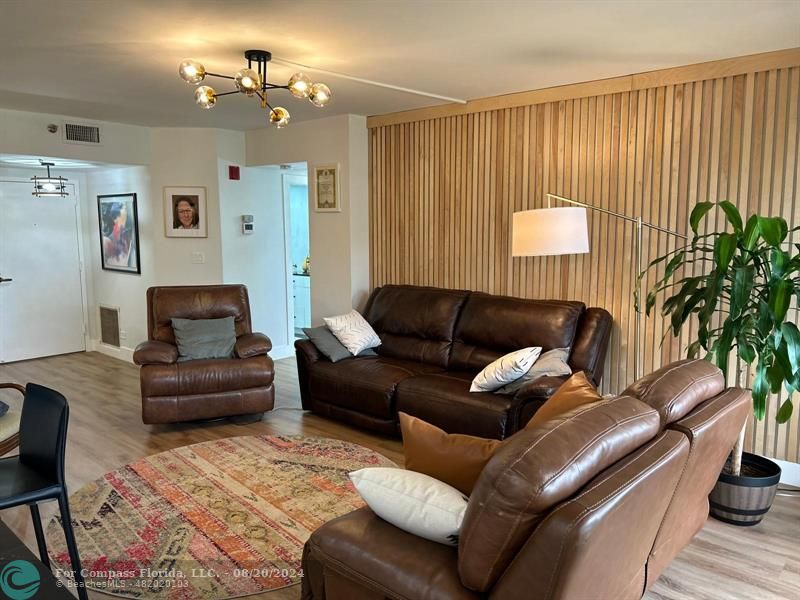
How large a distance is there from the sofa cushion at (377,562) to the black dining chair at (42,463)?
1022 millimetres

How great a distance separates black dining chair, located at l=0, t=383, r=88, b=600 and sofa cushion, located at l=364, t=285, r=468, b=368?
277 cm

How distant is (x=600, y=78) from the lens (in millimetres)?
4004

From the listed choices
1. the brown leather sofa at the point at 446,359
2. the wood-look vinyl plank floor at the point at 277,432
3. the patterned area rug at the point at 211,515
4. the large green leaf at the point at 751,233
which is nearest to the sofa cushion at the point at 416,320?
the brown leather sofa at the point at 446,359

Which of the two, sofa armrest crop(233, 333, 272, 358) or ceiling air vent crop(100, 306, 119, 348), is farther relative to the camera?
ceiling air vent crop(100, 306, 119, 348)

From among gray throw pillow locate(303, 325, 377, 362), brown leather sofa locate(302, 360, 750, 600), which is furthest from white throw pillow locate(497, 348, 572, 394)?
brown leather sofa locate(302, 360, 750, 600)

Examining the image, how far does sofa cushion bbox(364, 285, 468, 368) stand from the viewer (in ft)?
15.2

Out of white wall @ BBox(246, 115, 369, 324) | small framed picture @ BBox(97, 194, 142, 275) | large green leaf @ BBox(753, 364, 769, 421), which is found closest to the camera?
large green leaf @ BBox(753, 364, 769, 421)

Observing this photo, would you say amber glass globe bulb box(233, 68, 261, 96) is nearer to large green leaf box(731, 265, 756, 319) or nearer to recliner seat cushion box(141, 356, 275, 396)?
recliner seat cushion box(141, 356, 275, 396)

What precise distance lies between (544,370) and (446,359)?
0.98 m

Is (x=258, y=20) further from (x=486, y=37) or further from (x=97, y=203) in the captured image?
(x=97, y=203)

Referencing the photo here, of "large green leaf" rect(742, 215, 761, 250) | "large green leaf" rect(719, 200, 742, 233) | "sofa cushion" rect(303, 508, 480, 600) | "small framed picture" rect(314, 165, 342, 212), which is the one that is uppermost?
"small framed picture" rect(314, 165, 342, 212)

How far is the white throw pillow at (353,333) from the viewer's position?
4.73m

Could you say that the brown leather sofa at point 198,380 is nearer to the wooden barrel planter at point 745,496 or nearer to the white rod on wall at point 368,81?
the white rod on wall at point 368,81

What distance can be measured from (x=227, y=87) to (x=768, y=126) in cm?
347
